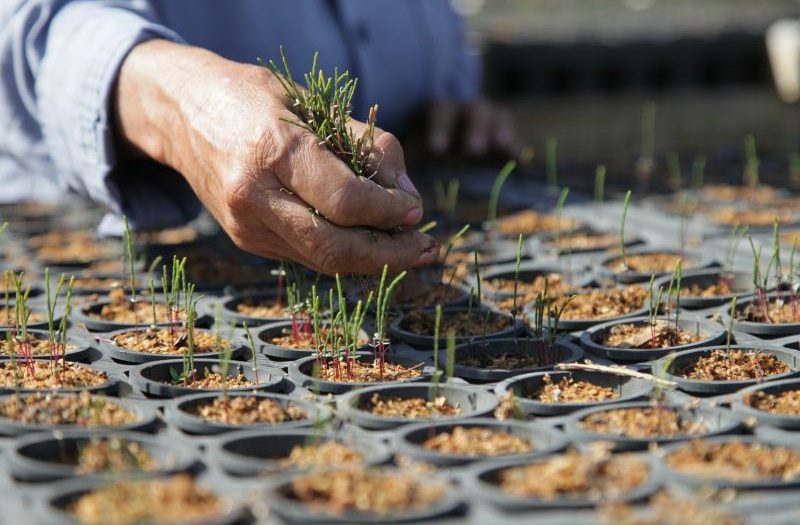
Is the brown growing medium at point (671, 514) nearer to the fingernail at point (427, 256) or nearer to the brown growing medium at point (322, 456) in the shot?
the brown growing medium at point (322, 456)

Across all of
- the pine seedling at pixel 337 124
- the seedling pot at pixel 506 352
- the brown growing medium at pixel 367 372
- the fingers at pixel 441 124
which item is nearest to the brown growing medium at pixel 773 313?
the seedling pot at pixel 506 352

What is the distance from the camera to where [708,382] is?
1731 mm

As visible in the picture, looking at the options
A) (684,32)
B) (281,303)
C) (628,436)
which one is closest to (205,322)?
(281,303)

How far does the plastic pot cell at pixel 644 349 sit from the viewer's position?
1.93 m

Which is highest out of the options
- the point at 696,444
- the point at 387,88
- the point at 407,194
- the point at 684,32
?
the point at 684,32

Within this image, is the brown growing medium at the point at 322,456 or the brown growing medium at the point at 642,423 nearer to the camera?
the brown growing medium at the point at 322,456

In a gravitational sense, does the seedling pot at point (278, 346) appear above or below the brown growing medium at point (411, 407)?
above

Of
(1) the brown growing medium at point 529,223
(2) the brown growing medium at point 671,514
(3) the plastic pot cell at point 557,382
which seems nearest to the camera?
(2) the brown growing medium at point 671,514

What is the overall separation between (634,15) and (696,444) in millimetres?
5178

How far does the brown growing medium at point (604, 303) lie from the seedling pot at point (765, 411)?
552 mm

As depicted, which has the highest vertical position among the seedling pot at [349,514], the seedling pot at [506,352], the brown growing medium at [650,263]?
the brown growing medium at [650,263]

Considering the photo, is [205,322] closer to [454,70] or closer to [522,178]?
[522,178]

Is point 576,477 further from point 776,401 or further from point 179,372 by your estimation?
point 179,372

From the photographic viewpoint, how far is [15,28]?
294 centimetres
